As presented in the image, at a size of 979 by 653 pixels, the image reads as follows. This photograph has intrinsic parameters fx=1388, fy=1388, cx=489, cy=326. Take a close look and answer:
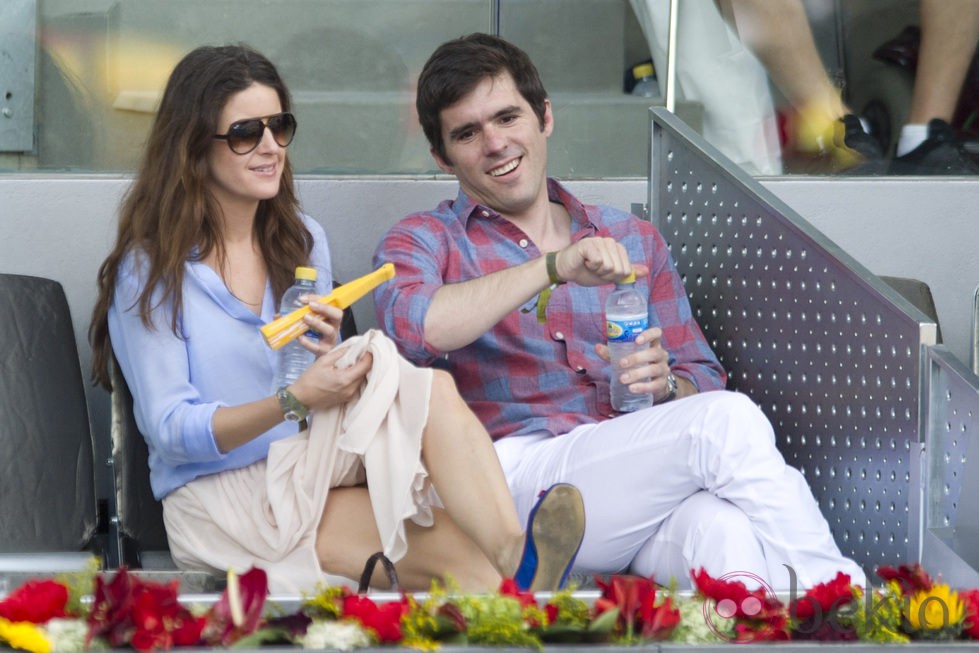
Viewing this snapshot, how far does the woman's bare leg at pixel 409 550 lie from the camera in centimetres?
289

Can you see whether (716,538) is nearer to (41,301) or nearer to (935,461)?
(935,461)

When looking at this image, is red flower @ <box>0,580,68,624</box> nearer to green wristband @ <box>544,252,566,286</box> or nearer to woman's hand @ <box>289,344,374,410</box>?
woman's hand @ <box>289,344,374,410</box>

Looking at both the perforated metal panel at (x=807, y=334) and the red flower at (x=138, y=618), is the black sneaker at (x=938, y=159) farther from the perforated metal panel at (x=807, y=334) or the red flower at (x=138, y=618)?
the red flower at (x=138, y=618)

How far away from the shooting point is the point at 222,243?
328 centimetres

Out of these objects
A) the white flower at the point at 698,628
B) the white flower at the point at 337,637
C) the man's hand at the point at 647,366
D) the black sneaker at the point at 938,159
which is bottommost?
the white flower at the point at 698,628

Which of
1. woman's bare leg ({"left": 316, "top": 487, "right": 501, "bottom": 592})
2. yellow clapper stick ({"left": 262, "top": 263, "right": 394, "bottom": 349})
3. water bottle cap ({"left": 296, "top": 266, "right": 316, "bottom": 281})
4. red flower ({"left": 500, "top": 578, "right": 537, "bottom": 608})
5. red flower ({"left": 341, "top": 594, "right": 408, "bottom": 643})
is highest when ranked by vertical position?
water bottle cap ({"left": 296, "top": 266, "right": 316, "bottom": 281})

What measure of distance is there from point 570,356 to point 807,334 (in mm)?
577

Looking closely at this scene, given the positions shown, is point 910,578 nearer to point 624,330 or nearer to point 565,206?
point 624,330

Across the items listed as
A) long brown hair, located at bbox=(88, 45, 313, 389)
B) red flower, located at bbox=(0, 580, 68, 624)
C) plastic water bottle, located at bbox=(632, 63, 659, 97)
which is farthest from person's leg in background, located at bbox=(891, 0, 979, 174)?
red flower, located at bbox=(0, 580, 68, 624)

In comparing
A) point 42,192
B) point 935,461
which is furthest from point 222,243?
point 935,461

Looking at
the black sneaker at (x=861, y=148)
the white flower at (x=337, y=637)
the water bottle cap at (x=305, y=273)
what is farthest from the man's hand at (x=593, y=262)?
the black sneaker at (x=861, y=148)

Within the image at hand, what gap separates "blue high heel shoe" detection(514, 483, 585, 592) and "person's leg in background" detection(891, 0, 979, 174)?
270cm

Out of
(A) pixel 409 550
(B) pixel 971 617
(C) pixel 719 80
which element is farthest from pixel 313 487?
(C) pixel 719 80

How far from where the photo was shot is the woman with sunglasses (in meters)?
2.80
